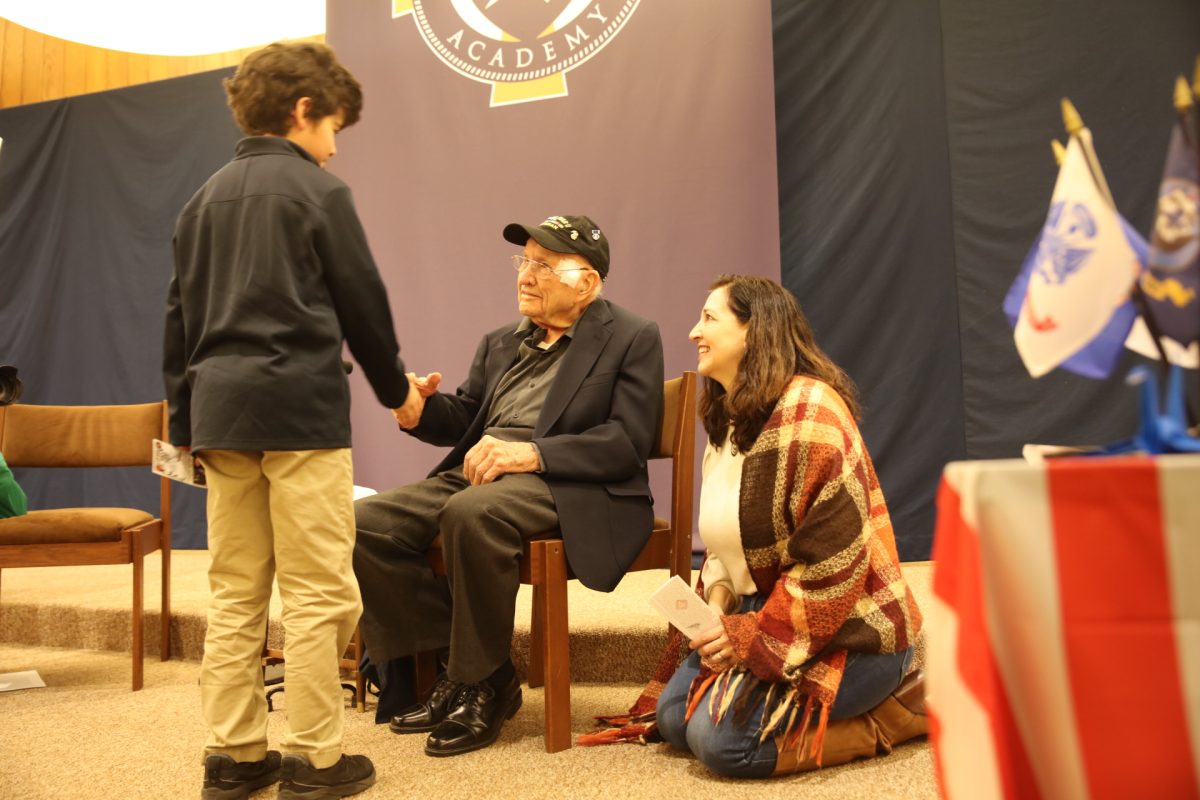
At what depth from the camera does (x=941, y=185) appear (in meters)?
3.87

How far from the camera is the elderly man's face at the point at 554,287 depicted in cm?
254

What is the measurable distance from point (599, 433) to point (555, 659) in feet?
1.74

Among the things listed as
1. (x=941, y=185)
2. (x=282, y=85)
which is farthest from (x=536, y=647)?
(x=941, y=185)

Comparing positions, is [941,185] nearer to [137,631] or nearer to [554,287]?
[554,287]

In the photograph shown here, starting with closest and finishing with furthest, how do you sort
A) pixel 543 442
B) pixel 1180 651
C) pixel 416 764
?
pixel 1180 651, pixel 416 764, pixel 543 442

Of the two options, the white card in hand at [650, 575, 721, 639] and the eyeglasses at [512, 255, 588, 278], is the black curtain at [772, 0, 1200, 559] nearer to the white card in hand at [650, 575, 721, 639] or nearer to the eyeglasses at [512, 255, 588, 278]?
the eyeglasses at [512, 255, 588, 278]

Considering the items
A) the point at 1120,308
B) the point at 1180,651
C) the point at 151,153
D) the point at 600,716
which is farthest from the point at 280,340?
the point at 151,153

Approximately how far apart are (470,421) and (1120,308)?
6.51 ft

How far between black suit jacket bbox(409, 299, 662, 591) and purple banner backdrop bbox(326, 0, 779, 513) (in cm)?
122

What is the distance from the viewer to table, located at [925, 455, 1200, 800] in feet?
2.59

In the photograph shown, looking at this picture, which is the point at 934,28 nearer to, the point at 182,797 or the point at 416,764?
the point at 416,764

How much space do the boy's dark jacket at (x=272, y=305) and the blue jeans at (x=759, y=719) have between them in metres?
0.87

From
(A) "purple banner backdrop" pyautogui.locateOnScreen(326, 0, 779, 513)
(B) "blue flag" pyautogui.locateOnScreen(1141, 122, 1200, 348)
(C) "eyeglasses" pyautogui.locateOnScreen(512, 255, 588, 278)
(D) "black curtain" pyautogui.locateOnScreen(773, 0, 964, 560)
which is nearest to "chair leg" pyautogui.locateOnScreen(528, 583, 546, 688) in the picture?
(C) "eyeglasses" pyautogui.locateOnScreen(512, 255, 588, 278)

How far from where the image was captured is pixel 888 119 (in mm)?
3893
